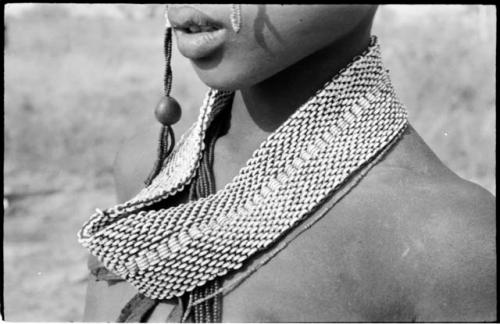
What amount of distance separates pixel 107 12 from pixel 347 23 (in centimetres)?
1007

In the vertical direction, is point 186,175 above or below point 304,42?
below

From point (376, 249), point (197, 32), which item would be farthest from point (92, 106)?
point (376, 249)

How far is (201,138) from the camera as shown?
2.15 m

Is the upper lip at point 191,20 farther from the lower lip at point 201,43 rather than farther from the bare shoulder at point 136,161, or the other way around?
the bare shoulder at point 136,161

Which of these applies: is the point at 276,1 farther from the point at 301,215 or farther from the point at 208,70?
the point at 301,215

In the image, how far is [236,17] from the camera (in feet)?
5.76

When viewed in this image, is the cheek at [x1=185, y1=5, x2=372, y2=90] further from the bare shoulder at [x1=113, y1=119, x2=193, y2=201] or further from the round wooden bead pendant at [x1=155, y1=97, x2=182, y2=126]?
the bare shoulder at [x1=113, y1=119, x2=193, y2=201]

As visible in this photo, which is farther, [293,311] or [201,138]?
[201,138]

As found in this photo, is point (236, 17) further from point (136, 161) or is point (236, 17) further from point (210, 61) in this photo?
point (136, 161)

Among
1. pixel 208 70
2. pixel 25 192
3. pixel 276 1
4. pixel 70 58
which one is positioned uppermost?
pixel 276 1

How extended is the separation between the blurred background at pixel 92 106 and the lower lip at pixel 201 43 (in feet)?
12.0

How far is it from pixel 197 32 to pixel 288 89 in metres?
0.27

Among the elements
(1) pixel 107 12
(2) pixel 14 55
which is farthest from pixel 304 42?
(1) pixel 107 12

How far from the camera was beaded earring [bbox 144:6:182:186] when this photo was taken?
217cm
